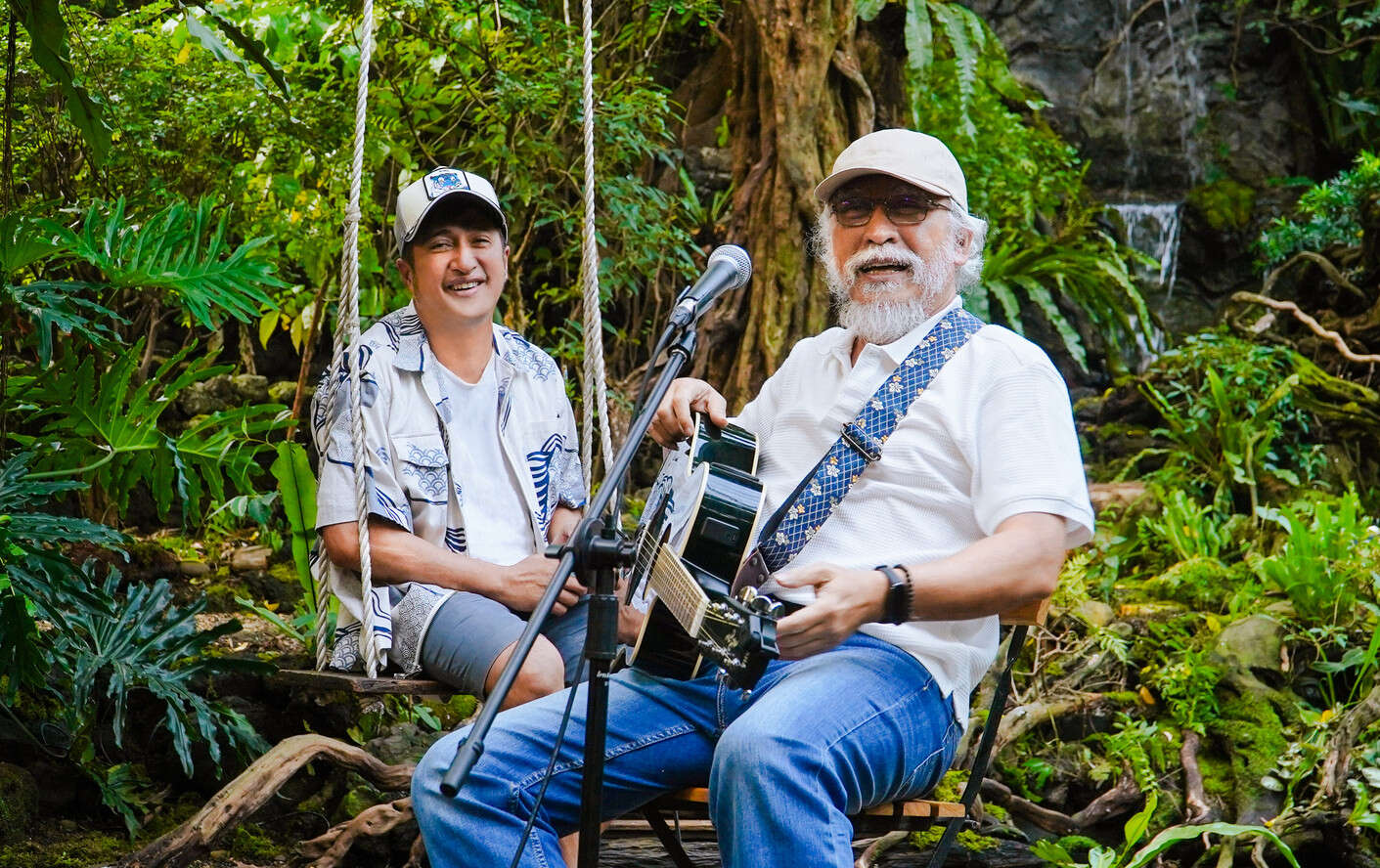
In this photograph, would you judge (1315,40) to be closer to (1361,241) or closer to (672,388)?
(1361,241)

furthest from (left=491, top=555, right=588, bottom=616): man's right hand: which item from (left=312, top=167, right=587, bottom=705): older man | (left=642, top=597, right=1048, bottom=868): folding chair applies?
(left=642, top=597, right=1048, bottom=868): folding chair

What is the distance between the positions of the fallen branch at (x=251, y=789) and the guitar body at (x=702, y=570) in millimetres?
1012

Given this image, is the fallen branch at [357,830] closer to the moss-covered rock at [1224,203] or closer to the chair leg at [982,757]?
the chair leg at [982,757]

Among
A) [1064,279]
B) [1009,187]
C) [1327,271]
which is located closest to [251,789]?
[1009,187]

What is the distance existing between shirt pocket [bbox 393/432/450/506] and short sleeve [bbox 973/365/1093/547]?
4.07 ft

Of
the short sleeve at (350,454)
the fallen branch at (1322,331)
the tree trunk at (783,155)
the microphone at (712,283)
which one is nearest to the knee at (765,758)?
the microphone at (712,283)

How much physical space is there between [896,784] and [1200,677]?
2.57 m

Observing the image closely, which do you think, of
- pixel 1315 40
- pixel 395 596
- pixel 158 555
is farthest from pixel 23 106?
pixel 1315 40

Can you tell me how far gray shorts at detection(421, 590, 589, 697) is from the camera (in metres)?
2.61

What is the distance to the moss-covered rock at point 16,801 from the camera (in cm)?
326

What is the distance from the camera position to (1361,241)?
23.1 ft

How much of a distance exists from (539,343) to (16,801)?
3.08 m

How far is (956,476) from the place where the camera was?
88.4 inches

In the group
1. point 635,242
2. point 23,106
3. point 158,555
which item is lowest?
point 158,555
